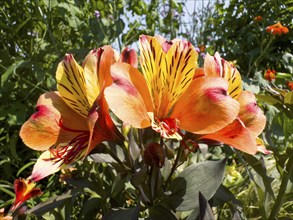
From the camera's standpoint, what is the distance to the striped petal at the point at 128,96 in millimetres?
531

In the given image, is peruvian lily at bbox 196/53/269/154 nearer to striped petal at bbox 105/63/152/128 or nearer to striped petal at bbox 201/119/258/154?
striped petal at bbox 201/119/258/154

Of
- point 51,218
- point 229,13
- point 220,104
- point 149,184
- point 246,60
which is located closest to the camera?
point 220,104

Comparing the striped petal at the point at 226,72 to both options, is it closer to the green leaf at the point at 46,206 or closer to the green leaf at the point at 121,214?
the green leaf at the point at 121,214

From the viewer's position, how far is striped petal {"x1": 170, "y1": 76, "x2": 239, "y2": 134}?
0.55 meters

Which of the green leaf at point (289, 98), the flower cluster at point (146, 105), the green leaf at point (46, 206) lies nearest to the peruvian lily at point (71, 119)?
the flower cluster at point (146, 105)

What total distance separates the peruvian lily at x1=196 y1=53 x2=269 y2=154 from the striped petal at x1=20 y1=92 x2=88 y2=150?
228 mm

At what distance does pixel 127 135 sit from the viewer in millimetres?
704

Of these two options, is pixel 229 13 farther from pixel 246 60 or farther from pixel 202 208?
pixel 202 208

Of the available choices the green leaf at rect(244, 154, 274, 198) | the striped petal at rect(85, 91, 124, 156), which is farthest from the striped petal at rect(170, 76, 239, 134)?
the green leaf at rect(244, 154, 274, 198)

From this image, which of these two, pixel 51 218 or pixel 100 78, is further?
pixel 51 218

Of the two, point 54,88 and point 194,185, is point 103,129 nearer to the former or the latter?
point 194,185

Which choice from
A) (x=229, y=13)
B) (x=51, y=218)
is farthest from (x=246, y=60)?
(x=51, y=218)

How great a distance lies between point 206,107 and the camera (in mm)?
566

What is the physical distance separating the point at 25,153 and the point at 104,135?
1741 mm
